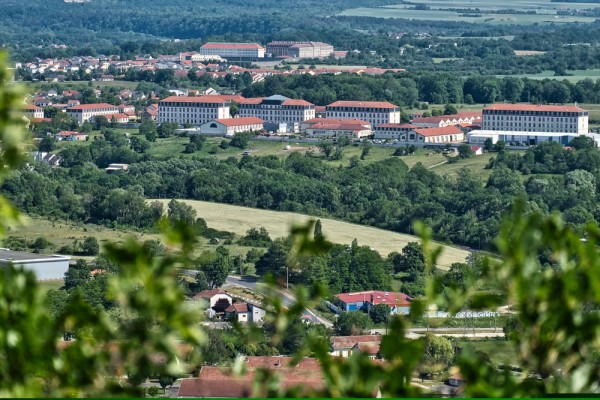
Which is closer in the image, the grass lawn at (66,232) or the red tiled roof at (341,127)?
the grass lawn at (66,232)

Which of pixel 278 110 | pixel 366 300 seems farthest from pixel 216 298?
pixel 278 110

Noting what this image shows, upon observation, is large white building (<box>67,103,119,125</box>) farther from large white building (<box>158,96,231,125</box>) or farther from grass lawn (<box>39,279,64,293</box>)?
grass lawn (<box>39,279,64,293</box>)

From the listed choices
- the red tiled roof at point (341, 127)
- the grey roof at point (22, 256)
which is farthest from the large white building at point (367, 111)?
the grey roof at point (22, 256)

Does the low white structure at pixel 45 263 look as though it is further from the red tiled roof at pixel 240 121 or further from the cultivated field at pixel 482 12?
the cultivated field at pixel 482 12

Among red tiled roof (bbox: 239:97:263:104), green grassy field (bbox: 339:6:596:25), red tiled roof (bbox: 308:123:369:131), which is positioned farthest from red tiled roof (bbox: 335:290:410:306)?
green grassy field (bbox: 339:6:596:25)

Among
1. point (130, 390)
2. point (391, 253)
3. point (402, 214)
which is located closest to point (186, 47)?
point (402, 214)
